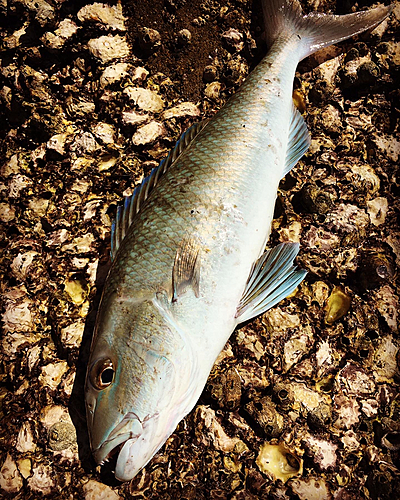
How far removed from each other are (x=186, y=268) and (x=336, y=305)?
2.95 feet

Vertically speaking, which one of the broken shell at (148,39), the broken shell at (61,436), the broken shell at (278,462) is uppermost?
the broken shell at (148,39)

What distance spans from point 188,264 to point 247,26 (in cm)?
182

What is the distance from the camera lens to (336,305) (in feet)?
6.23

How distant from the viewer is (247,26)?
2.39 m

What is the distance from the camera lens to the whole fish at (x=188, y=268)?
1.37 m

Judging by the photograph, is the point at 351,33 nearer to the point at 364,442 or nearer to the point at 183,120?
the point at 183,120

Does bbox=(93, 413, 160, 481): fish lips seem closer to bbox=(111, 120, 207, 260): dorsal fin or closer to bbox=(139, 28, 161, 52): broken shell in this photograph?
bbox=(111, 120, 207, 260): dorsal fin

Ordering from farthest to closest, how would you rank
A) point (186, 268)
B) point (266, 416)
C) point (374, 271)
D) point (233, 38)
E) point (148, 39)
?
1. point (233, 38)
2. point (148, 39)
3. point (374, 271)
4. point (266, 416)
5. point (186, 268)

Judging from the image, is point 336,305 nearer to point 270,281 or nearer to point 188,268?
point 270,281

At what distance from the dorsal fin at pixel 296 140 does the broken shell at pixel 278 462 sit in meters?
1.38

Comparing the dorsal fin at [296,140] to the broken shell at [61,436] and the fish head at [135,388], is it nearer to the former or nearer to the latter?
the fish head at [135,388]

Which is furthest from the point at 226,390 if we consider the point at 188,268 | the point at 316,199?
the point at 316,199

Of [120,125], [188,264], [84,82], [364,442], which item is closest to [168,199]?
[188,264]

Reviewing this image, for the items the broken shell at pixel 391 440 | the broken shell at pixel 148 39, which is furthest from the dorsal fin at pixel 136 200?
the broken shell at pixel 391 440
